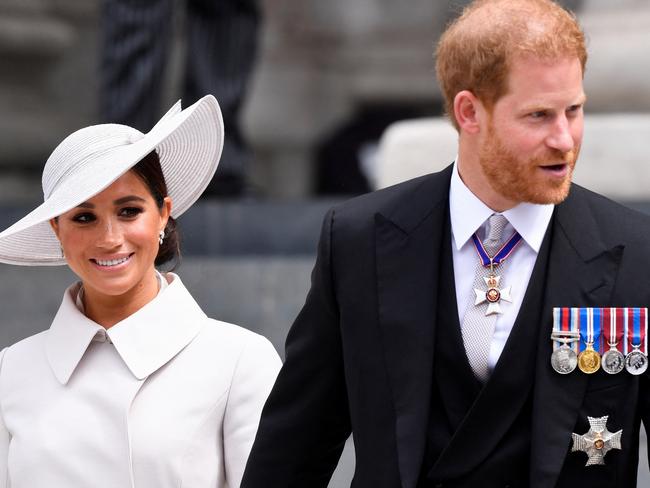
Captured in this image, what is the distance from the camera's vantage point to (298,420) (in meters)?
3.73

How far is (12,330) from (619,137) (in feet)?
9.23

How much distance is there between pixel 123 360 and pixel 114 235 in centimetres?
30

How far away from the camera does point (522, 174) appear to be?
3406 millimetres

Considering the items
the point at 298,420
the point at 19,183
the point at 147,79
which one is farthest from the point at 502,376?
the point at 19,183

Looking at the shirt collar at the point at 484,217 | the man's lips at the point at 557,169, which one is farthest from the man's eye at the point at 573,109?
the shirt collar at the point at 484,217

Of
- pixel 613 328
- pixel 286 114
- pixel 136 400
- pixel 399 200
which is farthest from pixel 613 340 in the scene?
pixel 286 114

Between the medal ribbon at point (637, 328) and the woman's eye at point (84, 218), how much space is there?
1.18m

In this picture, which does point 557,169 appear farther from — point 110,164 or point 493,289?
point 110,164

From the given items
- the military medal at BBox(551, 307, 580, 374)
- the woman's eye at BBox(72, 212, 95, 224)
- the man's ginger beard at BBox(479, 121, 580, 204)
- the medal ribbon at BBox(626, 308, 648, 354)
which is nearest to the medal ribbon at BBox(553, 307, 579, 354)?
the military medal at BBox(551, 307, 580, 374)

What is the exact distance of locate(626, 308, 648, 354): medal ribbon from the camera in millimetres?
3438

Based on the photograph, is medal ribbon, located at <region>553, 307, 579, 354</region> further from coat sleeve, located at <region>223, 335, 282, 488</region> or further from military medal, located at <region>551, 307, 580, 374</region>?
coat sleeve, located at <region>223, 335, 282, 488</region>

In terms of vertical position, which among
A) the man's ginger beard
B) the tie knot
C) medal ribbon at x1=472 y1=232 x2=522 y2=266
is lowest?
medal ribbon at x1=472 y1=232 x2=522 y2=266

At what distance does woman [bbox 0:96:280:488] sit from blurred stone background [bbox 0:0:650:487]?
349 cm

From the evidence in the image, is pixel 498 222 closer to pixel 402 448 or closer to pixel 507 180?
pixel 507 180
